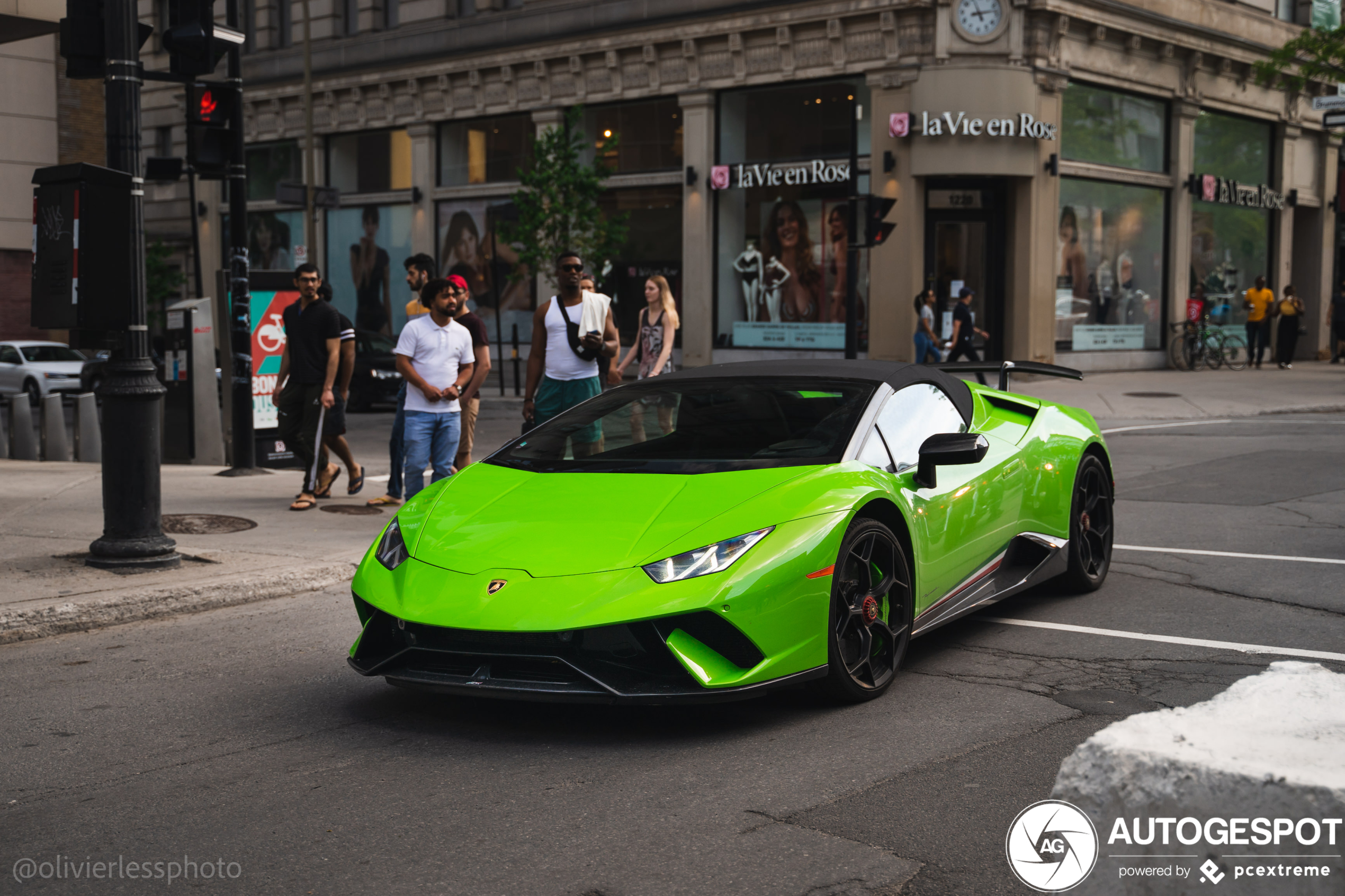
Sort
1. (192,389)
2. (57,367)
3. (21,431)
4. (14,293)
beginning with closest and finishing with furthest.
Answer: (192,389) → (21,431) → (57,367) → (14,293)

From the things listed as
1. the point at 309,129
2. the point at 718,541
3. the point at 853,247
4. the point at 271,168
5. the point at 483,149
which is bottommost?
the point at 718,541

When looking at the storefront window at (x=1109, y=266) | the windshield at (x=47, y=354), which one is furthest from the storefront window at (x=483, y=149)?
the storefront window at (x=1109, y=266)

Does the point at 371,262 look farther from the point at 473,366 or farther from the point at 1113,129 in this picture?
the point at 473,366

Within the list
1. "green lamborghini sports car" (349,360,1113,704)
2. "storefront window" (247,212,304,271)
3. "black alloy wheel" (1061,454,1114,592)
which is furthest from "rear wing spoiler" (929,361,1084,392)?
"storefront window" (247,212,304,271)

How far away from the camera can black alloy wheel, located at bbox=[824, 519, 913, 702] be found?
4.87 meters

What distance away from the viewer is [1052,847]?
9.55 ft

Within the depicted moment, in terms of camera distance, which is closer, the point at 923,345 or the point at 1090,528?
the point at 1090,528

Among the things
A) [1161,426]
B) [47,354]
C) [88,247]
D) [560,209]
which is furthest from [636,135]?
[88,247]

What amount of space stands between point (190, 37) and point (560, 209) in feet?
54.4

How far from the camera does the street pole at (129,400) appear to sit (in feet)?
24.6

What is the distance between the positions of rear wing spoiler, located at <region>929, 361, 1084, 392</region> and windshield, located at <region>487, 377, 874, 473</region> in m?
1.84

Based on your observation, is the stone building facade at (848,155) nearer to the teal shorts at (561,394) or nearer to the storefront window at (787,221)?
the storefront window at (787,221)

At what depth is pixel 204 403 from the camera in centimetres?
1432

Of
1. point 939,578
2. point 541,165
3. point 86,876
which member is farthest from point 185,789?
point 541,165
